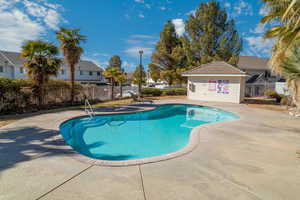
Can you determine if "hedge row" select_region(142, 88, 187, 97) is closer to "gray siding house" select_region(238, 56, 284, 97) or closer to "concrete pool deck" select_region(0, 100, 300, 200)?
"gray siding house" select_region(238, 56, 284, 97)

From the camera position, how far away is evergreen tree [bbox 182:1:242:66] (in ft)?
84.5

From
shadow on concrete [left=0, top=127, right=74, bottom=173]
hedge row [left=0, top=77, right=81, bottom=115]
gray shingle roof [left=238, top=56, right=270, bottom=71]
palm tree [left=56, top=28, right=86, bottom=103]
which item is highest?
gray shingle roof [left=238, top=56, right=270, bottom=71]

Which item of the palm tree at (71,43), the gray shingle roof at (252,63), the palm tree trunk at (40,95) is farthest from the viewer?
the gray shingle roof at (252,63)

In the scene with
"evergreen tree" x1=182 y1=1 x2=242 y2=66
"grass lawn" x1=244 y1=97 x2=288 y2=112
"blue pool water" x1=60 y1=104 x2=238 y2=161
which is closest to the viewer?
"blue pool water" x1=60 y1=104 x2=238 y2=161

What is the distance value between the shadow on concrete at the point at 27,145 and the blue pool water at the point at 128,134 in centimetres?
104

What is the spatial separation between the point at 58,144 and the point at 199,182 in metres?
4.26

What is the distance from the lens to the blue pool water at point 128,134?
6.10m

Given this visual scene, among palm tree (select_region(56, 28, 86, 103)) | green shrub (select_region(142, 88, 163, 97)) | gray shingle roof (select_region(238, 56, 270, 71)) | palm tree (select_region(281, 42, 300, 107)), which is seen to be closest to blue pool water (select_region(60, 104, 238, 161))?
palm tree (select_region(281, 42, 300, 107))

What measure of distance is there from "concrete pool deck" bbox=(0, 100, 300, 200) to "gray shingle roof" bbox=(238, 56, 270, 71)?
26509 mm

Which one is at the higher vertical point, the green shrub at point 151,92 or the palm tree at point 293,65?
the palm tree at point 293,65

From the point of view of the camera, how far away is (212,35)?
84.5 ft

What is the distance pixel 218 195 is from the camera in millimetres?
2697

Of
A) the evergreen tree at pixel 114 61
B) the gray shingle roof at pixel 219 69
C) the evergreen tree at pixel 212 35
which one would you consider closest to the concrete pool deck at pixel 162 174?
the gray shingle roof at pixel 219 69

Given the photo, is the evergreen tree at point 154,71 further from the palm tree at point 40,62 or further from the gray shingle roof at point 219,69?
the palm tree at point 40,62
